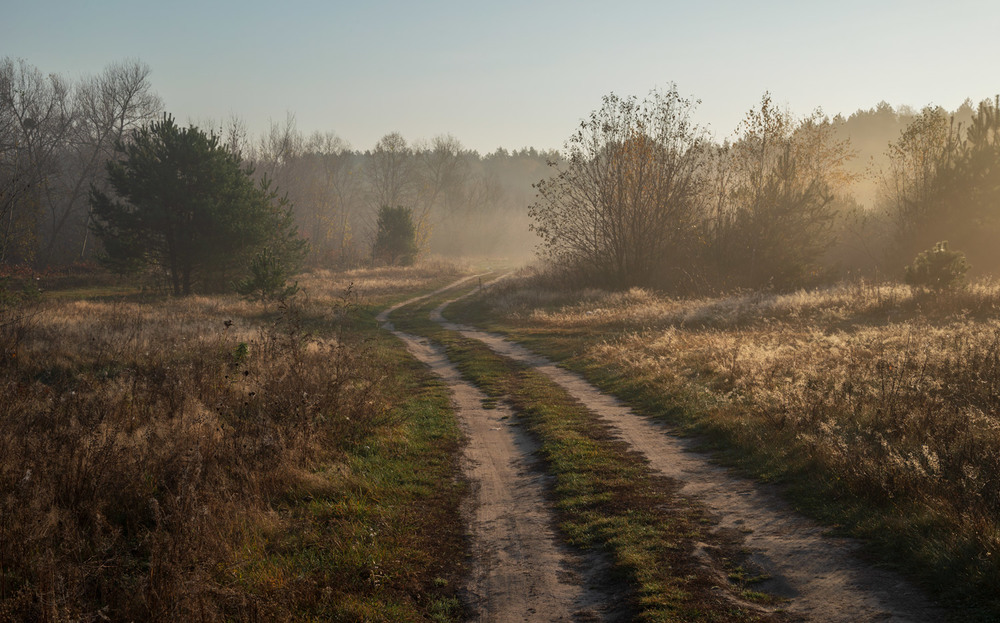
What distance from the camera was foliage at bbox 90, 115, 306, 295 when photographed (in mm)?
34062

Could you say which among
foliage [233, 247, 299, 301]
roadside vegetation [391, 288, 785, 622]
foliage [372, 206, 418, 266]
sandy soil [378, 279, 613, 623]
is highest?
foliage [372, 206, 418, 266]

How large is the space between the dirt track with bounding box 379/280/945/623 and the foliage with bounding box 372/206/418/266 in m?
53.8

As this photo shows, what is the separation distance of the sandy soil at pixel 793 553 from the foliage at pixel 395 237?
54.6 metres

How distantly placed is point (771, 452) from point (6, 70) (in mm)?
67453

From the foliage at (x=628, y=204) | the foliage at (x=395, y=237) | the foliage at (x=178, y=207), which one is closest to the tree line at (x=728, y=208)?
the foliage at (x=628, y=204)

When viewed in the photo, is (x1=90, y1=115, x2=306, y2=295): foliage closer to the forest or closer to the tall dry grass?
the forest

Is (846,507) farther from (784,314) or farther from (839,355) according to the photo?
(784,314)

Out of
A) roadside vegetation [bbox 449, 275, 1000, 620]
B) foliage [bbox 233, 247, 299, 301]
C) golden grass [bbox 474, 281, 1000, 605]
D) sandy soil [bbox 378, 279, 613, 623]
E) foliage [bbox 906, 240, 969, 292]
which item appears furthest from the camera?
foliage [bbox 233, 247, 299, 301]

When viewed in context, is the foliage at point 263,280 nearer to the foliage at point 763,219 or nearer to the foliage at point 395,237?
the foliage at point 763,219

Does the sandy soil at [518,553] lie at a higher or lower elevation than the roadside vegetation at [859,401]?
lower

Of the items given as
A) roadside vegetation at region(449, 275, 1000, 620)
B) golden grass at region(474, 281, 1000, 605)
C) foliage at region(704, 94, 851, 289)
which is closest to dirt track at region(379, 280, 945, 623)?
roadside vegetation at region(449, 275, 1000, 620)

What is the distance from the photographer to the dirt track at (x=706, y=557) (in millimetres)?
4934

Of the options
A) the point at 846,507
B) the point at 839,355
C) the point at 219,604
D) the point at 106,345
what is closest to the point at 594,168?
the point at 839,355

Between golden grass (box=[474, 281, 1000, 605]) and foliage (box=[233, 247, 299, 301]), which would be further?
foliage (box=[233, 247, 299, 301])
